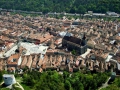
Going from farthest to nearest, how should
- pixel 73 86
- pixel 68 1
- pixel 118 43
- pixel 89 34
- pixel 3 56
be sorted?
pixel 68 1, pixel 89 34, pixel 118 43, pixel 3 56, pixel 73 86

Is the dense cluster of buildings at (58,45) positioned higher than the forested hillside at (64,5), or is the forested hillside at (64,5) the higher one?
the forested hillside at (64,5)

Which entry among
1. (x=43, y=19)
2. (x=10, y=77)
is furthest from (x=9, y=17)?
(x=10, y=77)

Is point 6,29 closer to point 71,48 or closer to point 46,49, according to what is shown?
point 46,49

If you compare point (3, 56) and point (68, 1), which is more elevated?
point (68, 1)

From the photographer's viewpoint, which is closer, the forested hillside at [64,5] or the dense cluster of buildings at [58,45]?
the dense cluster of buildings at [58,45]

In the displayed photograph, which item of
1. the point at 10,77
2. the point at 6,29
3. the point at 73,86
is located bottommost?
the point at 73,86
